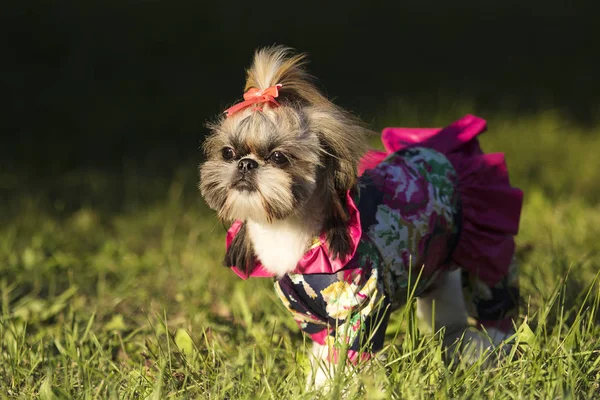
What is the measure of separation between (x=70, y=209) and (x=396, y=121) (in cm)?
265

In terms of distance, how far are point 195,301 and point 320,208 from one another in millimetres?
1271

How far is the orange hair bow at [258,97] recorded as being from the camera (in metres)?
2.26

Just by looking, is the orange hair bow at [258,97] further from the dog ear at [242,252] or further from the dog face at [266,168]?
the dog ear at [242,252]

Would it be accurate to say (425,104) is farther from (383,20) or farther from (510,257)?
(510,257)

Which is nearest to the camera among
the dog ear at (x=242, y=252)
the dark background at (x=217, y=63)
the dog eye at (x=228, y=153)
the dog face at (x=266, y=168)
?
the dog face at (x=266, y=168)

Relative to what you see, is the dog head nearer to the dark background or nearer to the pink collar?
the pink collar

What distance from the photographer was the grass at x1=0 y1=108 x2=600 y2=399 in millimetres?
2211

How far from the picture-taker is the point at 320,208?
235 centimetres

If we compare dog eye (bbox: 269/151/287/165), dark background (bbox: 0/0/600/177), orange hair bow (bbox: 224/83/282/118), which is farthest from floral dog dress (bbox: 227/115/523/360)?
dark background (bbox: 0/0/600/177)

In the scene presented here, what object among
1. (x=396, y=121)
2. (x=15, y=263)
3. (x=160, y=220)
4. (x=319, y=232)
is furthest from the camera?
(x=396, y=121)

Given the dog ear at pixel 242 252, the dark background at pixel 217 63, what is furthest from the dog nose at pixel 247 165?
the dark background at pixel 217 63

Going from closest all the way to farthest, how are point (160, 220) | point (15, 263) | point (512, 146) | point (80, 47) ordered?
point (15, 263), point (160, 220), point (512, 146), point (80, 47)

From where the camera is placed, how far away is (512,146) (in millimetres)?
5883

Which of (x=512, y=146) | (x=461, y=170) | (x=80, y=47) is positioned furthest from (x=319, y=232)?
(x=80, y=47)
